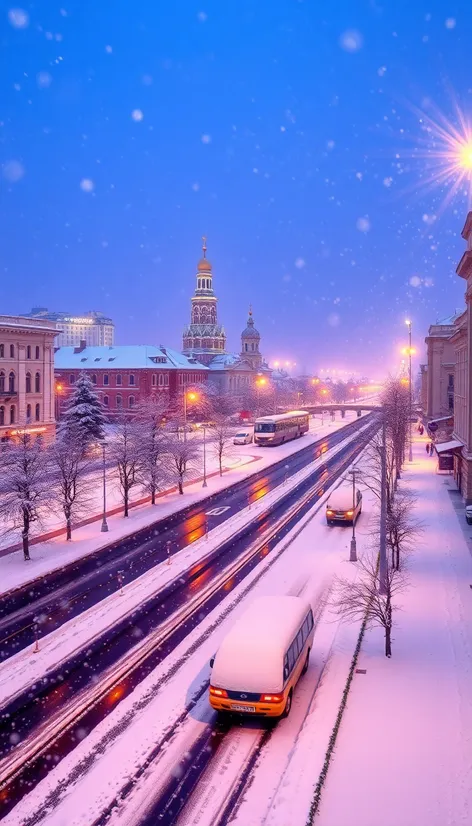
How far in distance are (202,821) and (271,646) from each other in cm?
408

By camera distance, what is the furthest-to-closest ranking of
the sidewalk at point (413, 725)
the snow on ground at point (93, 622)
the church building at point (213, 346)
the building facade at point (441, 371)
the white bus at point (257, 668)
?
1. the church building at point (213, 346)
2. the building facade at point (441, 371)
3. the snow on ground at point (93, 622)
4. the white bus at point (257, 668)
5. the sidewalk at point (413, 725)

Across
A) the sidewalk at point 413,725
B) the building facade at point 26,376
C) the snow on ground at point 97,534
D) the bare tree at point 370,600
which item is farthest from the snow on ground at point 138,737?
the building facade at point 26,376

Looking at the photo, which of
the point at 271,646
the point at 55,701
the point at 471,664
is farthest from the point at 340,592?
the point at 55,701

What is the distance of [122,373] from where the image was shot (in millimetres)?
105562

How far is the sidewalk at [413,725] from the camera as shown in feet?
39.4

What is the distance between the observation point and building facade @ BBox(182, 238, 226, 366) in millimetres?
160000

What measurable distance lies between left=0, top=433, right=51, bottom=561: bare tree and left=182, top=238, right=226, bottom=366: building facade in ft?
410

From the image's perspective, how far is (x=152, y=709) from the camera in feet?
53.2

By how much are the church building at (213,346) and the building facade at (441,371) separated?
60.2 meters

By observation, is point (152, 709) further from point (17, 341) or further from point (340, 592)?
point (17, 341)

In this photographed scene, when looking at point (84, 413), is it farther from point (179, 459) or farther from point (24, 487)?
point (24, 487)

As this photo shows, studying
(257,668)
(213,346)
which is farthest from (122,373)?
(257,668)

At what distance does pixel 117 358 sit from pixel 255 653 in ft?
314

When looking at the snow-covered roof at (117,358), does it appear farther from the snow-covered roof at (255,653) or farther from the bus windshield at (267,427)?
the snow-covered roof at (255,653)
